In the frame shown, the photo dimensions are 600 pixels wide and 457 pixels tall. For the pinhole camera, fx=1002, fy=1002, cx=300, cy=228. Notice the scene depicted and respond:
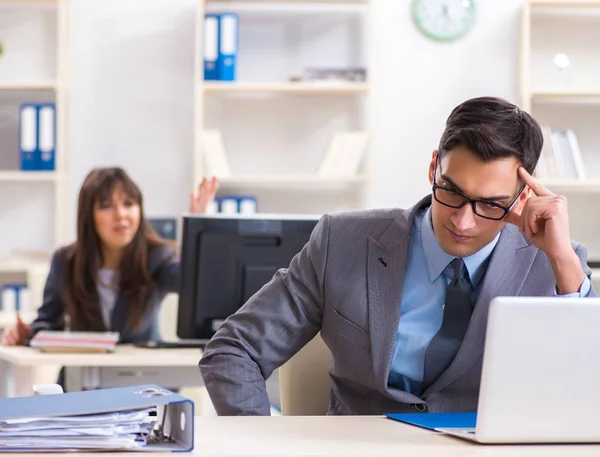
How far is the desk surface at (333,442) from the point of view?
1.25 m

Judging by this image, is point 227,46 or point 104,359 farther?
point 227,46

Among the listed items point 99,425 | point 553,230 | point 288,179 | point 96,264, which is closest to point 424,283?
point 553,230

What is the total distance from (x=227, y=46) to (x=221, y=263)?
208cm

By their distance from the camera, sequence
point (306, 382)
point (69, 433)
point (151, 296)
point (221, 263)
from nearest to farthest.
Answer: point (69, 433) → point (306, 382) → point (221, 263) → point (151, 296)

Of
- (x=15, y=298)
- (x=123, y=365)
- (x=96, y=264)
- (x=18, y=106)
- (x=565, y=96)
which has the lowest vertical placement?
(x=15, y=298)

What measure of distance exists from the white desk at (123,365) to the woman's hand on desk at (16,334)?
0.04 m

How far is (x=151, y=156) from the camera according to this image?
4.97m

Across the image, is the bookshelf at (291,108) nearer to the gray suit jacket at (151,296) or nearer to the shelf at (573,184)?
the shelf at (573,184)

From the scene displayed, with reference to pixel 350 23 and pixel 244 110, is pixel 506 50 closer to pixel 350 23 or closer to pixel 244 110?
pixel 350 23

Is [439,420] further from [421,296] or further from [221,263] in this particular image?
[221,263]

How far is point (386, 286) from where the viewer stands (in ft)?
6.11

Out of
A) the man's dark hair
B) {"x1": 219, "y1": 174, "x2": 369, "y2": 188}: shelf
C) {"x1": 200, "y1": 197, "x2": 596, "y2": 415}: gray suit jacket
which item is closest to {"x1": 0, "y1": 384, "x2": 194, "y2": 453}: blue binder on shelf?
{"x1": 200, "y1": 197, "x2": 596, "y2": 415}: gray suit jacket

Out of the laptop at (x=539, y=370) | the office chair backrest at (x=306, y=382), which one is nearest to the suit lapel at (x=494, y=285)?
the office chair backrest at (x=306, y=382)

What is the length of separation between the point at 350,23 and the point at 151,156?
1187 mm
